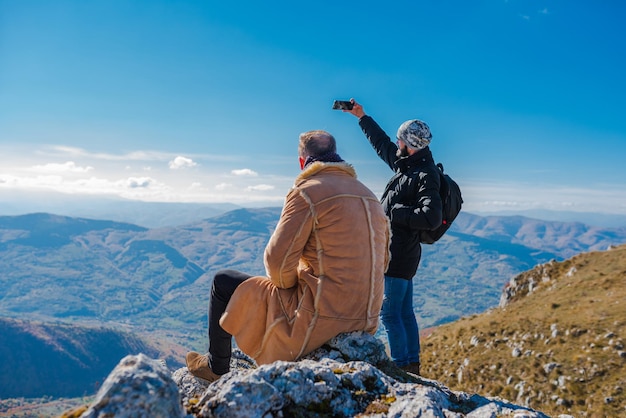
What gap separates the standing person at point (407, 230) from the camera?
23.7 feet

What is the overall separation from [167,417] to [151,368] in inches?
14.7

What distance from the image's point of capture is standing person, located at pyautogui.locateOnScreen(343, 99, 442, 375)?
723 centimetres

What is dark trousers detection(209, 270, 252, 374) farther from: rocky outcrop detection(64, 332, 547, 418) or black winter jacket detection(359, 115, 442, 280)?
black winter jacket detection(359, 115, 442, 280)

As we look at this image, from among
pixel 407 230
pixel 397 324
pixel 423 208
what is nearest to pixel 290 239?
pixel 423 208

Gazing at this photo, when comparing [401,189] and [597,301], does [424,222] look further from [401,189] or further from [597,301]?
[597,301]

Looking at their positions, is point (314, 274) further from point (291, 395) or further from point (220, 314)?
point (291, 395)

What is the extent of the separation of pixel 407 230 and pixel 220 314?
355 cm

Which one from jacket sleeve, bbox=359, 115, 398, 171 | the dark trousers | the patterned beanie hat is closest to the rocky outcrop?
the dark trousers

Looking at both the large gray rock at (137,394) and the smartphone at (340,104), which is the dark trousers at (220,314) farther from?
the smartphone at (340,104)

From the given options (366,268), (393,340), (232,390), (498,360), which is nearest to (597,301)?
(498,360)

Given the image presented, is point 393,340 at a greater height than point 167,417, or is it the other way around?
point 167,417

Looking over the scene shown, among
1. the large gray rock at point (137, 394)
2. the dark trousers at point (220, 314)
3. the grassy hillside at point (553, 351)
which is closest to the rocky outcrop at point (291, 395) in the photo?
the large gray rock at point (137, 394)

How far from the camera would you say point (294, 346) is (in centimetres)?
554

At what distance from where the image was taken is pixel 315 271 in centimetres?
557
